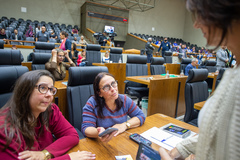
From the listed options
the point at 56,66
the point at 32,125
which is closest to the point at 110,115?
the point at 32,125

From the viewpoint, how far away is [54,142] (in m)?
0.98

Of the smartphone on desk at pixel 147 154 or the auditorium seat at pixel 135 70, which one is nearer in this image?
the smartphone on desk at pixel 147 154

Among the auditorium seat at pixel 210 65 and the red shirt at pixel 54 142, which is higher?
the auditorium seat at pixel 210 65

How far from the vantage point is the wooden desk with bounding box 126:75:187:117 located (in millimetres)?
2656

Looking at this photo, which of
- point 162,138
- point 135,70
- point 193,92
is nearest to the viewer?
point 162,138

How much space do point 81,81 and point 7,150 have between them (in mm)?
1046

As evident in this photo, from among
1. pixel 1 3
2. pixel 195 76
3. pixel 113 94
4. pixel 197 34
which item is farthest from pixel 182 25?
pixel 113 94

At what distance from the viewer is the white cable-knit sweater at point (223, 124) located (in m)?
0.33

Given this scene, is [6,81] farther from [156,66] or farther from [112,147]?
[156,66]

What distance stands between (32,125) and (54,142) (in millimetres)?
170

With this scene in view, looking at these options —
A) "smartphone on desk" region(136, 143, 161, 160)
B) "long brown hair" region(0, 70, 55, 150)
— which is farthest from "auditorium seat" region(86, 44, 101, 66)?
"smartphone on desk" region(136, 143, 161, 160)

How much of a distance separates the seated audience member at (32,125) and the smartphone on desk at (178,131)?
59 centimetres

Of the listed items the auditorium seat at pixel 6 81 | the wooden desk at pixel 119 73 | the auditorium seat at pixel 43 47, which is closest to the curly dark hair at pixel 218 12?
the auditorium seat at pixel 6 81

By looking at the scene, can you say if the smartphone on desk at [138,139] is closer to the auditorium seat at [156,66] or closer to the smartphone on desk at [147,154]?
the smartphone on desk at [147,154]
